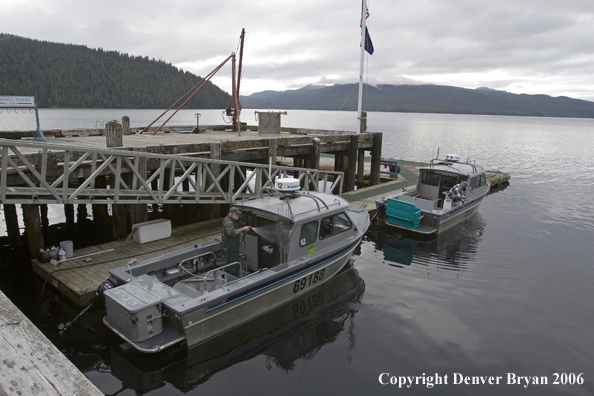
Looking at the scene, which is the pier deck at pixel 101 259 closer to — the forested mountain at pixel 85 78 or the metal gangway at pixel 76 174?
the metal gangway at pixel 76 174

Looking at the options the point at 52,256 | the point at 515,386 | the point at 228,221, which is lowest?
the point at 515,386

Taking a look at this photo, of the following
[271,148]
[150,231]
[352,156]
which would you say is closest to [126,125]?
[271,148]

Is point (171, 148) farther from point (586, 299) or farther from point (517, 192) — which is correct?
point (517, 192)

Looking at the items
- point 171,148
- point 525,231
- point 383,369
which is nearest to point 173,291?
point 383,369

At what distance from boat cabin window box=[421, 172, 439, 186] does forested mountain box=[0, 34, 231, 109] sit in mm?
127004

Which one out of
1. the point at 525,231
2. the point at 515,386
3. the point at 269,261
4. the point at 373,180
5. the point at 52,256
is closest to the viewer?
the point at 515,386

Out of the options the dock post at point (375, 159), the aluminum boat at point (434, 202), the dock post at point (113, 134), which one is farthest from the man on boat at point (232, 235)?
the dock post at point (375, 159)

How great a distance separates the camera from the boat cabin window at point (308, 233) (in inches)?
344

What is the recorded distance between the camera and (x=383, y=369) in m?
7.36

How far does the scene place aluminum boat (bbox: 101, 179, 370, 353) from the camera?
6793 millimetres

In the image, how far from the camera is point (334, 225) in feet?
31.8

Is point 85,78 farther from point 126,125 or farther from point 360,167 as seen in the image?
point 360,167

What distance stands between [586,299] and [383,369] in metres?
7.11

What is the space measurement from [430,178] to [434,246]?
3857 mm
